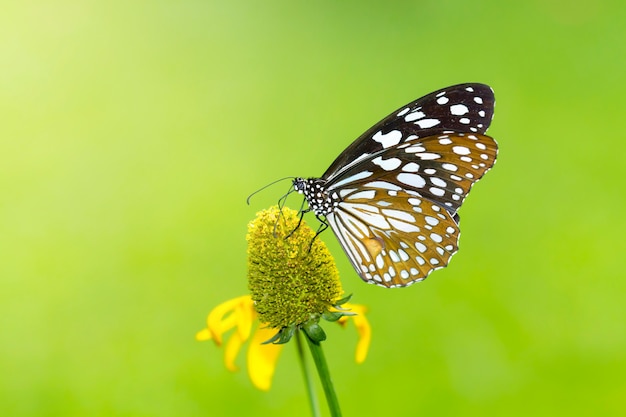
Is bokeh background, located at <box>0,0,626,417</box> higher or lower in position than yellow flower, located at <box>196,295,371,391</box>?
higher

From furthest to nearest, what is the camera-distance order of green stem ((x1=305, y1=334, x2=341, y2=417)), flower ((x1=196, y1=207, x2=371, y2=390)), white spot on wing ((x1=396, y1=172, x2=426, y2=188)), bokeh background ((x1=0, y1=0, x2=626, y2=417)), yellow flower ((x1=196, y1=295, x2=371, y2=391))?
bokeh background ((x1=0, y1=0, x2=626, y2=417))
white spot on wing ((x1=396, y1=172, x2=426, y2=188))
yellow flower ((x1=196, y1=295, x2=371, y2=391))
flower ((x1=196, y1=207, x2=371, y2=390))
green stem ((x1=305, y1=334, x2=341, y2=417))

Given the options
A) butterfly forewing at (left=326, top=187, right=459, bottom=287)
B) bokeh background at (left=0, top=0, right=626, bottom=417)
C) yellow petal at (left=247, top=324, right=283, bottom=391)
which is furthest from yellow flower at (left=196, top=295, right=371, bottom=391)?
bokeh background at (left=0, top=0, right=626, bottom=417)

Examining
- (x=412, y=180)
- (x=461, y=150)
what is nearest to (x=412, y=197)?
(x=412, y=180)

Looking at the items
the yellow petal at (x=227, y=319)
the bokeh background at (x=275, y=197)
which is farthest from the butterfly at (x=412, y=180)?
the bokeh background at (x=275, y=197)

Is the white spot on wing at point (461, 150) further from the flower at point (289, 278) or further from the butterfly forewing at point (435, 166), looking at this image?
the flower at point (289, 278)

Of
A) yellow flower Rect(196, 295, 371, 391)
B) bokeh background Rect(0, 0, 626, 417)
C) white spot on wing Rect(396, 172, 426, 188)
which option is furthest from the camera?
bokeh background Rect(0, 0, 626, 417)

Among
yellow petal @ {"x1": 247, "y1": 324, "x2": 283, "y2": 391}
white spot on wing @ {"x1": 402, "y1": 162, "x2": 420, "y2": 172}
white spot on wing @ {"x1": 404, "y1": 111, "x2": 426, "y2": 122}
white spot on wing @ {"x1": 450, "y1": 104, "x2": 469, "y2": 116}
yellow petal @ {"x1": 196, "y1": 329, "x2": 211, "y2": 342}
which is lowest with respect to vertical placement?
yellow petal @ {"x1": 247, "y1": 324, "x2": 283, "y2": 391}

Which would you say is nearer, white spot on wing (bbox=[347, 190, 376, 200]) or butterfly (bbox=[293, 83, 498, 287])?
butterfly (bbox=[293, 83, 498, 287])

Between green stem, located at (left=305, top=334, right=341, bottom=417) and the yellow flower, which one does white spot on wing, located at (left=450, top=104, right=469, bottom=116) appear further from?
green stem, located at (left=305, top=334, right=341, bottom=417)
